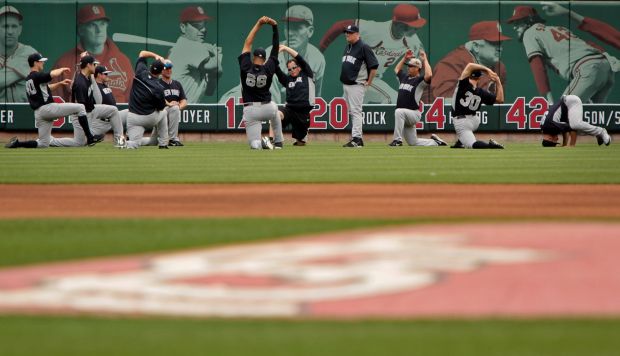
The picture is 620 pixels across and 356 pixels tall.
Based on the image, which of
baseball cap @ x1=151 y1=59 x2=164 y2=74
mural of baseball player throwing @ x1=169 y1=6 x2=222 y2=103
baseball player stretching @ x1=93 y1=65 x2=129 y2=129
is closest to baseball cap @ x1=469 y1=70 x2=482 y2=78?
baseball cap @ x1=151 y1=59 x2=164 y2=74

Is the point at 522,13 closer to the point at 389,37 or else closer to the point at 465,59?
the point at 465,59

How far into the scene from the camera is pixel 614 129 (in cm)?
3019

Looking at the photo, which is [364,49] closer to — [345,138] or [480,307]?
[345,138]

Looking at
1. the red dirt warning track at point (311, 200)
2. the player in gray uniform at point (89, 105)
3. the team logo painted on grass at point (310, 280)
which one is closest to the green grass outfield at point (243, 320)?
the team logo painted on grass at point (310, 280)

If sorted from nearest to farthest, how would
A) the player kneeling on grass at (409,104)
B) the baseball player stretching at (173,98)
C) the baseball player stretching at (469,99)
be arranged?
the baseball player stretching at (469,99) → the player kneeling on grass at (409,104) → the baseball player stretching at (173,98)

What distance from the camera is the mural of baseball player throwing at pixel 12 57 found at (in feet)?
98.2

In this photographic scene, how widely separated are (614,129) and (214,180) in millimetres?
19023

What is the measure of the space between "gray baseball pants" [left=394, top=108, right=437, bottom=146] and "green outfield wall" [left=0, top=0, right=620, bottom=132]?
510cm

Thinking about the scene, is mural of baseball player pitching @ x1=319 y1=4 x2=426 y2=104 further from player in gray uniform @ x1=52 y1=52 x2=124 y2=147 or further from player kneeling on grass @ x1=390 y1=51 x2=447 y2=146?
player in gray uniform @ x1=52 y1=52 x2=124 y2=147

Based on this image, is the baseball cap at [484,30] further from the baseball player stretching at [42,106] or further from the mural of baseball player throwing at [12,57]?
the baseball player stretching at [42,106]

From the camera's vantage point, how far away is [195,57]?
3005 cm

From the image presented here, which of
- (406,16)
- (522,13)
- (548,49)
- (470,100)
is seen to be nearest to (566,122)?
(470,100)

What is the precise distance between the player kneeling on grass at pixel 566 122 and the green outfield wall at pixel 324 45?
682 cm

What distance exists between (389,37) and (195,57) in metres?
4.62
